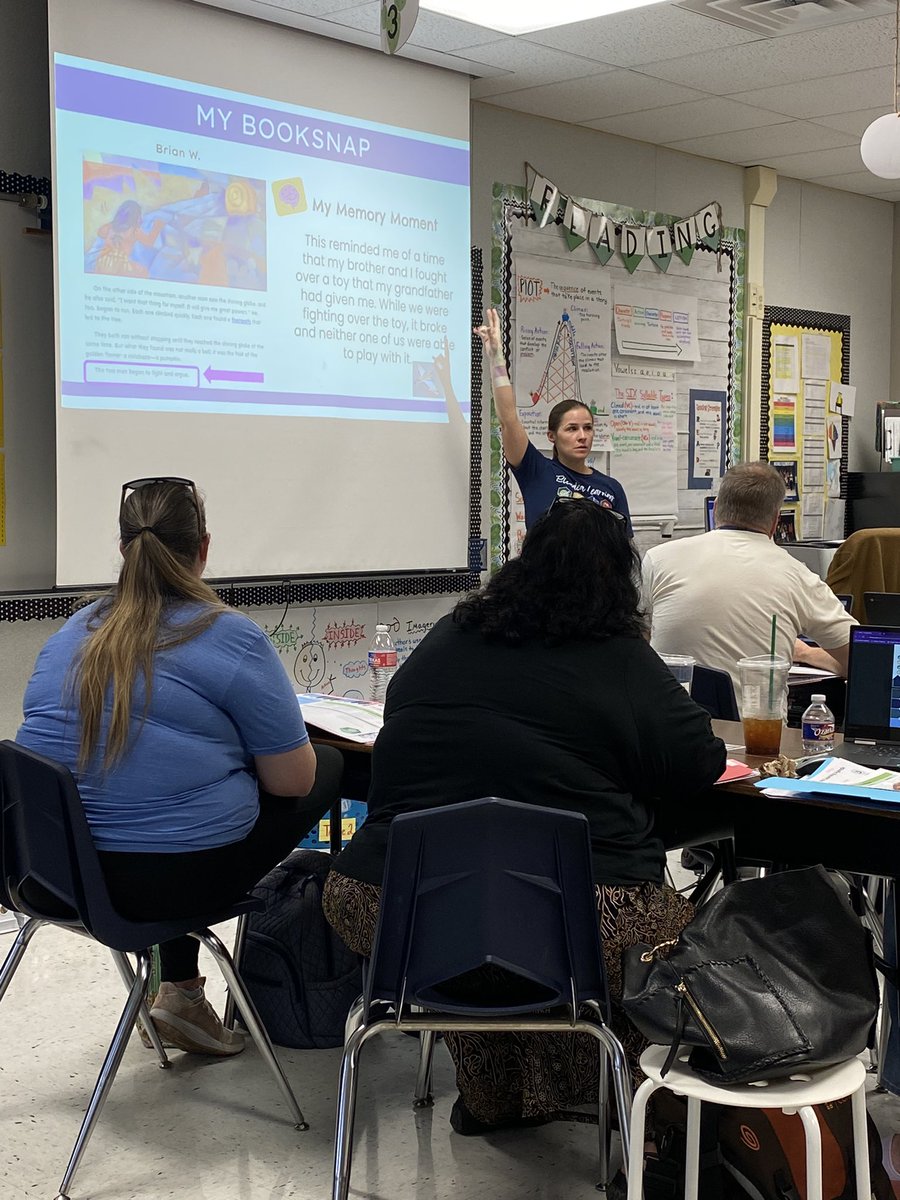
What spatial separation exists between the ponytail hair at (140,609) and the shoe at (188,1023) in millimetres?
769

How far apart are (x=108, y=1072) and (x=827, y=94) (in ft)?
14.6

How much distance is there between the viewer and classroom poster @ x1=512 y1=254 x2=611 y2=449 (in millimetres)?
5309

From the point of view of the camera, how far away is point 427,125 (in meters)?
4.71

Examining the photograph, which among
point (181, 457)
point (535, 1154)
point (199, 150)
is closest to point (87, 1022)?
point (535, 1154)

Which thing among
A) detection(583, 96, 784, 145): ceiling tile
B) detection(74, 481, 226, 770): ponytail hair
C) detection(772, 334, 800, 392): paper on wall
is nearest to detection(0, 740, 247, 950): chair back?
detection(74, 481, 226, 770): ponytail hair

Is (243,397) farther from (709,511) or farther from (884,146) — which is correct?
(709,511)

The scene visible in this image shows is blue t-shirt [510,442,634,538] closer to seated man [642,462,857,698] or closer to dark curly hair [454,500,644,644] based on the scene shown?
seated man [642,462,857,698]

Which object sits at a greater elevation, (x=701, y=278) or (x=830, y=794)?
(x=701, y=278)

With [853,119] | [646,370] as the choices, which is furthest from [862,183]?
[646,370]

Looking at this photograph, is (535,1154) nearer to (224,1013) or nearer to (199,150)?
(224,1013)

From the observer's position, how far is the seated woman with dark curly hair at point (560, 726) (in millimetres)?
2154

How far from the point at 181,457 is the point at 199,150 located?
95 cm

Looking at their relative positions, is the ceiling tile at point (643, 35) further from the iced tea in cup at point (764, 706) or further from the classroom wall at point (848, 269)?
the iced tea in cup at point (764, 706)

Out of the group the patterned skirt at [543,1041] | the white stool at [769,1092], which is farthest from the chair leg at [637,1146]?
the patterned skirt at [543,1041]
